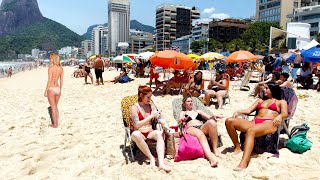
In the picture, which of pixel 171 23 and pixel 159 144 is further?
pixel 171 23

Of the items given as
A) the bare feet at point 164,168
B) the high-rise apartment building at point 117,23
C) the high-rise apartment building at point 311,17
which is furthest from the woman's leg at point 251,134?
the high-rise apartment building at point 117,23

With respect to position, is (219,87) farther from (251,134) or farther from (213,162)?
(213,162)

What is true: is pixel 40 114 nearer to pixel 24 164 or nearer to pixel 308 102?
pixel 24 164

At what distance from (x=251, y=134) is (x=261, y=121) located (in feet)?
1.17

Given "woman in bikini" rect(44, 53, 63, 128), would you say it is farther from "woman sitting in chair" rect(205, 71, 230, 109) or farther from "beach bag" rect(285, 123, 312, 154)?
"beach bag" rect(285, 123, 312, 154)

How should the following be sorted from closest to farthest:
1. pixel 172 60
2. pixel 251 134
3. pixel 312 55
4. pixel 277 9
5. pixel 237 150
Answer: pixel 251 134, pixel 237 150, pixel 172 60, pixel 312 55, pixel 277 9

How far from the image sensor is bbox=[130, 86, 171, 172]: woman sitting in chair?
147 inches

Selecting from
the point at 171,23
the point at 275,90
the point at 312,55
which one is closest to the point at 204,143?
the point at 275,90

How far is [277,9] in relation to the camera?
77938 millimetres

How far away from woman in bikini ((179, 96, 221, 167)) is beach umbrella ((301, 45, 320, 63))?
7.56 meters

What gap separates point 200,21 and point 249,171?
11374cm

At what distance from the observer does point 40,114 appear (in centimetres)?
721

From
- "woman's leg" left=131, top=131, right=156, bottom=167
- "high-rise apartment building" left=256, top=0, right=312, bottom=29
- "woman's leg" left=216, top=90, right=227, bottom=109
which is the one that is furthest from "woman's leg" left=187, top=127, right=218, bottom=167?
"high-rise apartment building" left=256, top=0, right=312, bottom=29

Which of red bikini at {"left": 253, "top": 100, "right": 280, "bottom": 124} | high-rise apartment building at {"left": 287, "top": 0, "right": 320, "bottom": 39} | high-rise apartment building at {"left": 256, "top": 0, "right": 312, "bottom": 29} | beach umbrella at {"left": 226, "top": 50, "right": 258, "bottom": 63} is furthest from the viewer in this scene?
high-rise apartment building at {"left": 256, "top": 0, "right": 312, "bottom": 29}
